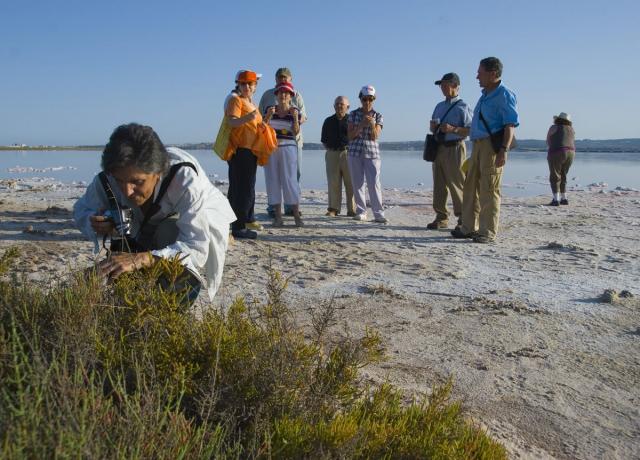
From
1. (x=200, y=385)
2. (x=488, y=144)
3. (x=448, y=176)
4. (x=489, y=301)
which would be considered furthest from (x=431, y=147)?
(x=200, y=385)

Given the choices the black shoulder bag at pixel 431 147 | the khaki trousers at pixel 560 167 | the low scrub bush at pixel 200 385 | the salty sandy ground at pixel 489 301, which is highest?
the black shoulder bag at pixel 431 147

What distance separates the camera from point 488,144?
6.72 m

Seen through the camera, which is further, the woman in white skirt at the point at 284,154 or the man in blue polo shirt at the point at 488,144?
the woman in white skirt at the point at 284,154

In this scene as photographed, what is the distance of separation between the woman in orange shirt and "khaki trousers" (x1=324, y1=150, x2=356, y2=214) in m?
2.12

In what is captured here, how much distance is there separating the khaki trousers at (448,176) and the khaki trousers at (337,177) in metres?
1.37

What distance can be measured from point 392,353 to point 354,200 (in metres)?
5.51

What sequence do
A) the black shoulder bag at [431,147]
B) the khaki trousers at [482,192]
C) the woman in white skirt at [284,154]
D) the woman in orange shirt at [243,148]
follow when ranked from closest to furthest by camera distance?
the woman in orange shirt at [243,148], the khaki trousers at [482,192], the woman in white skirt at [284,154], the black shoulder bag at [431,147]

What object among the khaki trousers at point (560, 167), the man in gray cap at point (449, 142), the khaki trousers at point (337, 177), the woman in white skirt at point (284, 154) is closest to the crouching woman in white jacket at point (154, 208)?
the woman in white skirt at point (284, 154)

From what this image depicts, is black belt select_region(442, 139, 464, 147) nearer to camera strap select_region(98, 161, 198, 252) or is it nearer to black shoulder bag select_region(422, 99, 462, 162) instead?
black shoulder bag select_region(422, 99, 462, 162)

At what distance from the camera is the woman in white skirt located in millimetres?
7465

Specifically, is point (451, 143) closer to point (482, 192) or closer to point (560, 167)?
point (482, 192)

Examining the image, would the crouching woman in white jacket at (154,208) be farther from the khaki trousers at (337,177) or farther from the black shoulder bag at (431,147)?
the khaki trousers at (337,177)

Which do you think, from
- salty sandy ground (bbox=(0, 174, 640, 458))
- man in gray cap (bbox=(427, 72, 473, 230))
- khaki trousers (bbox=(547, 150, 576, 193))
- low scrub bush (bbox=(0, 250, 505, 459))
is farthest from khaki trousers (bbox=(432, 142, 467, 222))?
low scrub bush (bbox=(0, 250, 505, 459))

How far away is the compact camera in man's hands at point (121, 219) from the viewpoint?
3.13m
